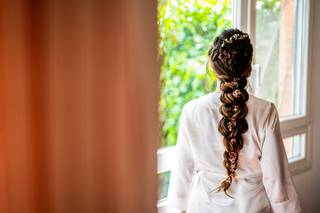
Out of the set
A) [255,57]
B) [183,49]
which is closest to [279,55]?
[255,57]

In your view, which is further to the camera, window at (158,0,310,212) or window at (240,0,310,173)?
window at (240,0,310,173)

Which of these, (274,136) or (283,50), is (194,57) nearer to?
(274,136)

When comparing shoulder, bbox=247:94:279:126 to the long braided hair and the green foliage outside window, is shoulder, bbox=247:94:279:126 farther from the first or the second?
the green foliage outside window

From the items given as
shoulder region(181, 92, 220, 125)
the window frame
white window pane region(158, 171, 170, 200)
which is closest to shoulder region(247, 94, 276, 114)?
shoulder region(181, 92, 220, 125)

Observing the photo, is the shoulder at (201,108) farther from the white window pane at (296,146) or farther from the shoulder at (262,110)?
the white window pane at (296,146)

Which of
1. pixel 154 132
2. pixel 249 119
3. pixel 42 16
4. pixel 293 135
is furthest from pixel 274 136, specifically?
pixel 293 135

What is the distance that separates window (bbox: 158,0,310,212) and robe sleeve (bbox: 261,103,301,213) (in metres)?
0.43

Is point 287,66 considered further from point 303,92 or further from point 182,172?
point 182,172

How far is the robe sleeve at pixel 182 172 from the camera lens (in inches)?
71.5

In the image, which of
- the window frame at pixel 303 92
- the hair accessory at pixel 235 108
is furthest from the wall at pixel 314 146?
the hair accessory at pixel 235 108

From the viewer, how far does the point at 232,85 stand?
1.71 m

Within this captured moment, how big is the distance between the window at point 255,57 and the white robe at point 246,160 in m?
0.29

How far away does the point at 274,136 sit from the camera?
1712mm

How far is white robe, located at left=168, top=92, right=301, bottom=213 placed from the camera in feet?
5.65
